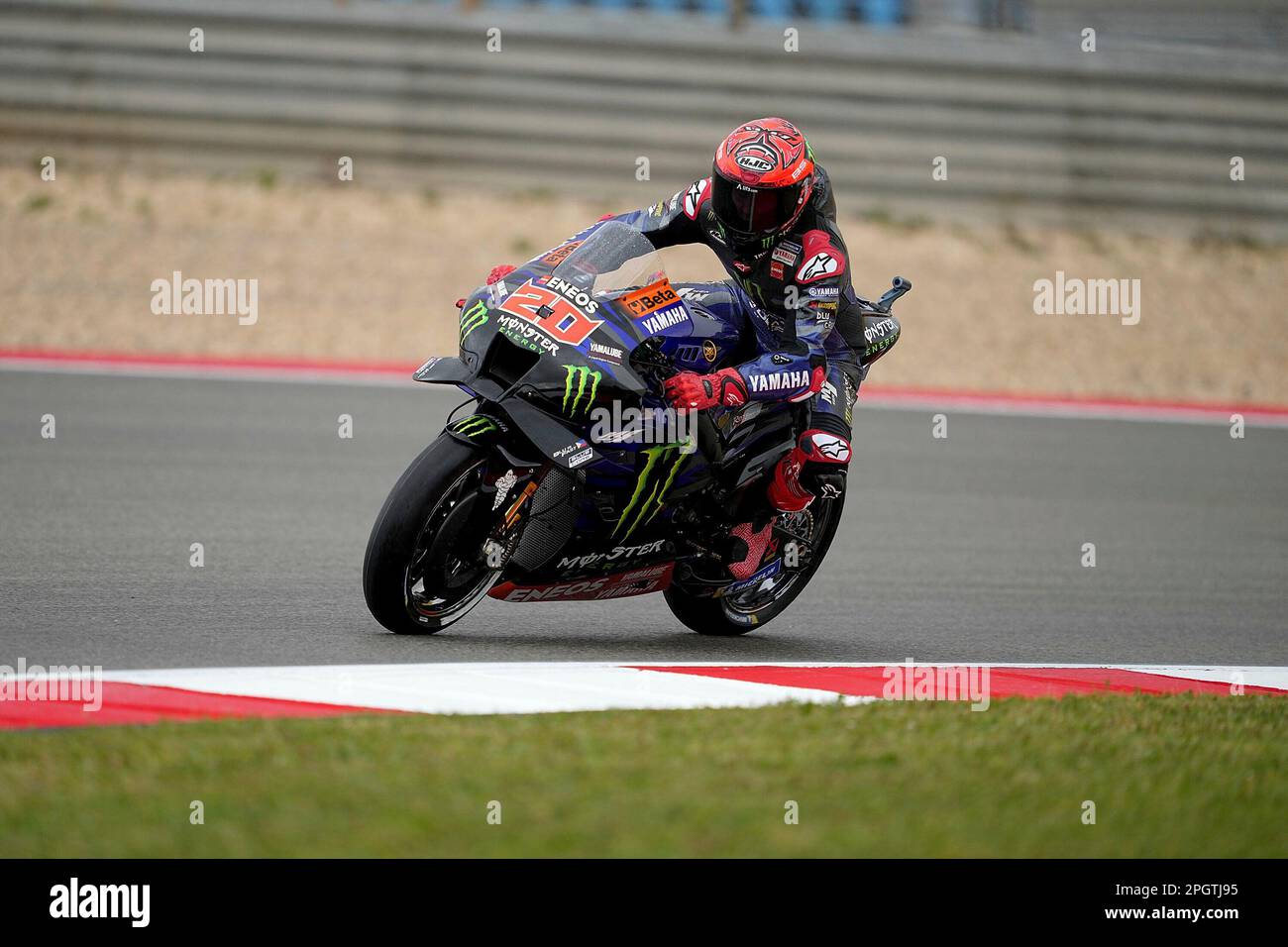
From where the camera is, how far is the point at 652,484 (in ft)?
20.4

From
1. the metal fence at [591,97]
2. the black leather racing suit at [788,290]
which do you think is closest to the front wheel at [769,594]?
the black leather racing suit at [788,290]

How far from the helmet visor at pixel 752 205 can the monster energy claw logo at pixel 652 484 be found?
35.0 inches

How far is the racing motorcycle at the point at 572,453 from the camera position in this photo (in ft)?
19.2

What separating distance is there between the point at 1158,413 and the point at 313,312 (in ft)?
25.5

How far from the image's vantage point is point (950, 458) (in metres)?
11.8

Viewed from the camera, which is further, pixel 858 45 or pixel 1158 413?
pixel 858 45

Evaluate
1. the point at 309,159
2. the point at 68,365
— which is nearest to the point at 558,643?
the point at 68,365

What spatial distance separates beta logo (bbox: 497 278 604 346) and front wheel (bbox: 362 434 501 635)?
52cm

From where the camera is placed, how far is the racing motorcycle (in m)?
5.86

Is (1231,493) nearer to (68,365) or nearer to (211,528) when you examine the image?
(211,528)

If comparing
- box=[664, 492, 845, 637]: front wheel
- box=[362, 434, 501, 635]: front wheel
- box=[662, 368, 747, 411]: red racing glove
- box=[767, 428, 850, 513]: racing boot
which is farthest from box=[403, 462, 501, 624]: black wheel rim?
box=[767, 428, 850, 513]: racing boot

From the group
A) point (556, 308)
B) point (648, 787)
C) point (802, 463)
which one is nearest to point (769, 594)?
point (802, 463)

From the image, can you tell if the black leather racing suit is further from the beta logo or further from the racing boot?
the beta logo

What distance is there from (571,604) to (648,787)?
10.4 ft
